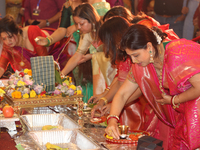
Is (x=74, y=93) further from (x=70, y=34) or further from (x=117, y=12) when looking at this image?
(x=70, y=34)

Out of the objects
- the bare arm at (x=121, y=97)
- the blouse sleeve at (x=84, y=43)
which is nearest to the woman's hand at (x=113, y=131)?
the bare arm at (x=121, y=97)

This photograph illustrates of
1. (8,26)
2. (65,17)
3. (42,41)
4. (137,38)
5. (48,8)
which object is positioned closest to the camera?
(137,38)

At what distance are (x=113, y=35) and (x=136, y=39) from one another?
1.65ft

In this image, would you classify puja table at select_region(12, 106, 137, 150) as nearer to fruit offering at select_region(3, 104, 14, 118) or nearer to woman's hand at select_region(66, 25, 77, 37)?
fruit offering at select_region(3, 104, 14, 118)

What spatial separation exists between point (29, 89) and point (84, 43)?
118 cm

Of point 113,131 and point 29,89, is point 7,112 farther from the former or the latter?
point 113,131

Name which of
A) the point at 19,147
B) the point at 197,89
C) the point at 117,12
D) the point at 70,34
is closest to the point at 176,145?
the point at 197,89

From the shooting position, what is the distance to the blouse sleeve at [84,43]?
10.1 feet

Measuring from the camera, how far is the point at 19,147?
4.63ft

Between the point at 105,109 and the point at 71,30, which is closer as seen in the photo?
the point at 105,109

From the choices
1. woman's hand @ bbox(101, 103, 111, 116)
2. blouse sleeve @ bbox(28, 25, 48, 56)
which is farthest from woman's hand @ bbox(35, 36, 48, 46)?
woman's hand @ bbox(101, 103, 111, 116)

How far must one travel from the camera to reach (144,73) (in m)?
1.88

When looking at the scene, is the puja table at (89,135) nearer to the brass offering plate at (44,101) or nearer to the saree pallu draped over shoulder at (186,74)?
the brass offering plate at (44,101)

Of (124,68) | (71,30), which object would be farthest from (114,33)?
(71,30)
